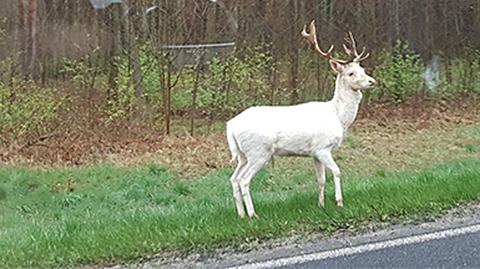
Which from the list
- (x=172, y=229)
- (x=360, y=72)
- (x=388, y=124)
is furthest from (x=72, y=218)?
(x=388, y=124)

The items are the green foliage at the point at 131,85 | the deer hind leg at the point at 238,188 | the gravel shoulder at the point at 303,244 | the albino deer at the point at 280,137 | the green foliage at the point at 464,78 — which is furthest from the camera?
the green foliage at the point at 464,78

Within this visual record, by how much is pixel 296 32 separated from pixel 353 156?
5.48 meters

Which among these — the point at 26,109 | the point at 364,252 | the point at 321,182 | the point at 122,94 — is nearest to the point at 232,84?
the point at 122,94

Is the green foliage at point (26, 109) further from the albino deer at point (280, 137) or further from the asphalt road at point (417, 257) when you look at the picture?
the asphalt road at point (417, 257)

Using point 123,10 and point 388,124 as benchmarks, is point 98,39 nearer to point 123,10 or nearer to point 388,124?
point 123,10

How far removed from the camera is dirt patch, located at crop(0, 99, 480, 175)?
14953mm

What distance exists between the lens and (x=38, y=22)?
2009 cm

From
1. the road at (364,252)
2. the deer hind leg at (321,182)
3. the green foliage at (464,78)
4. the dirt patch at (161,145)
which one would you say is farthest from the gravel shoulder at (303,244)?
the green foliage at (464,78)

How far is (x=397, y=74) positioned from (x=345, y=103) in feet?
46.3

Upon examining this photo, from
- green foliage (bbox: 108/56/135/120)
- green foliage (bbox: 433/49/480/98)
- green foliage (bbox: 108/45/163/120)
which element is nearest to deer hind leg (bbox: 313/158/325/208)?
green foliage (bbox: 108/45/163/120)

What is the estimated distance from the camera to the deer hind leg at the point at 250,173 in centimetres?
759

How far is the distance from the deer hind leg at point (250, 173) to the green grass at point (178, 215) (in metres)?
0.17

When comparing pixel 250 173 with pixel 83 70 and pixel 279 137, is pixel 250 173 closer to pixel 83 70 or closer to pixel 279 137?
pixel 279 137

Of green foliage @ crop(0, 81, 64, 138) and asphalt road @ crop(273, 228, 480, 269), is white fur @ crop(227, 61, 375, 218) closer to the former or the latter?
asphalt road @ crop(273, 228, 480, 269)
